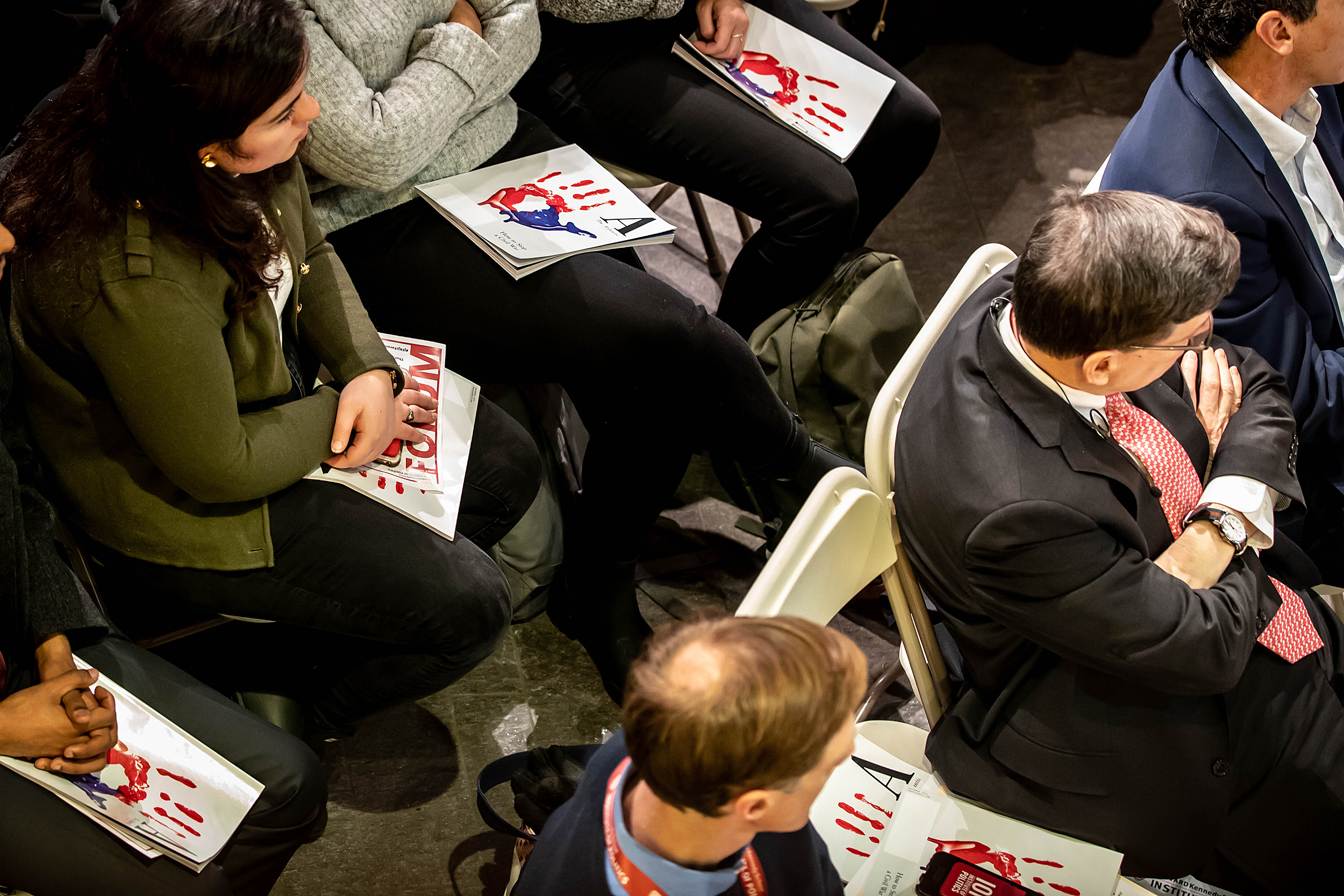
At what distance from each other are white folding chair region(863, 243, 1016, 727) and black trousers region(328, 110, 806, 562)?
54 centimetres

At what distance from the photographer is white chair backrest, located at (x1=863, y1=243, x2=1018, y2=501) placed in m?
1.68

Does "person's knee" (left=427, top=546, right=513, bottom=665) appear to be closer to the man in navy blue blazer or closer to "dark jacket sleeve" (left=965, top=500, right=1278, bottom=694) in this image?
"dark jacket sleeve" (left=965, top=500, right=1278, bottom=694)

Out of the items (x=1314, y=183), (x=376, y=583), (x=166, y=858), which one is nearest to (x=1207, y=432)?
(x=1314, y=183)

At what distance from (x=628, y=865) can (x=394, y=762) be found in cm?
128

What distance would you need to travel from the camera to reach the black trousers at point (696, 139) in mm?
2545

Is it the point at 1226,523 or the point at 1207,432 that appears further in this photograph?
the point at 1207,432

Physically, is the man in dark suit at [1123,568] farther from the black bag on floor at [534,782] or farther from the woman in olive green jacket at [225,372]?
the woman in olive green jacket at [225,372]

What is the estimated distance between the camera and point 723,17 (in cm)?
260

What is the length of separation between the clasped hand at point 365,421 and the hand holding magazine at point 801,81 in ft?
3.86

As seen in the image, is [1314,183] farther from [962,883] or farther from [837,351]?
[962,883]

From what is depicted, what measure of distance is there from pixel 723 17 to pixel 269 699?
1.81 meters

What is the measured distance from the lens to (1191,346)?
61.9 inches

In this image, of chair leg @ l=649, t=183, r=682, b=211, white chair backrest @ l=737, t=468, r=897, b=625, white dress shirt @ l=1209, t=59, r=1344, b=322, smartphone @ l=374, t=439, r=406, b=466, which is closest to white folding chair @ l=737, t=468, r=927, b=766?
white chair backrest @ l=737, t=468, r=897, b=625

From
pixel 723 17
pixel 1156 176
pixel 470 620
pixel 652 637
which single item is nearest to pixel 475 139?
pixel 723 17
